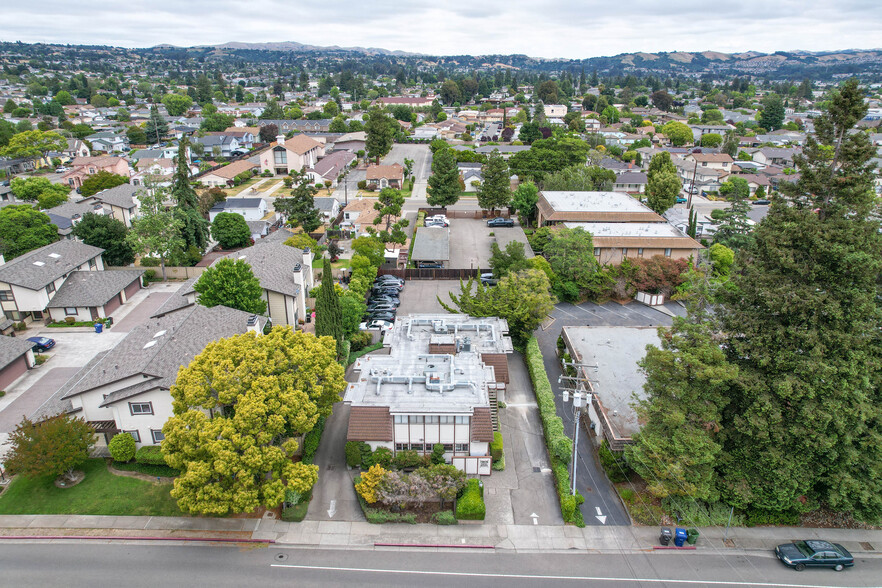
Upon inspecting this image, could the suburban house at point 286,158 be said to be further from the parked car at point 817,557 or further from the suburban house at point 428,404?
the parked car at point 817,557

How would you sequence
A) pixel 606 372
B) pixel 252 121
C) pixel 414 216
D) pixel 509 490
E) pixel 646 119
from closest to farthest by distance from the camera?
1. pixel 509 490
2. pixel 606 372
3. pixel 414 216
4. pixel 252 121
5. pixel 646 119

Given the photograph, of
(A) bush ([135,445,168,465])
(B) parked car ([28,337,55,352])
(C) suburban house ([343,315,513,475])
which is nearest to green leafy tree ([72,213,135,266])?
(B) parked car ([28,337,55,352])

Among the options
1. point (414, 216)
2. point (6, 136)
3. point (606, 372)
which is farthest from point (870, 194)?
point (6, 136)

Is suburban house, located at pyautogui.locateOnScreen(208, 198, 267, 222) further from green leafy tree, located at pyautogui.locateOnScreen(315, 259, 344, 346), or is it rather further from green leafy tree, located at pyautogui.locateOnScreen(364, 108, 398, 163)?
green leafy tree, located at pyautogui.locateOnScreen(315, 259, 344, 346)

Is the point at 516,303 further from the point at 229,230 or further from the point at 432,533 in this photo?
the point at 229,230

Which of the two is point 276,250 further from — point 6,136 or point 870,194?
point 6,136

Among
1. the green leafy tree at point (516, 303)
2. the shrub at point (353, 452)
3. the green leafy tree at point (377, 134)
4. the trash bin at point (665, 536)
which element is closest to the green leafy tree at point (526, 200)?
the green leafy tree at point (516, 303)
